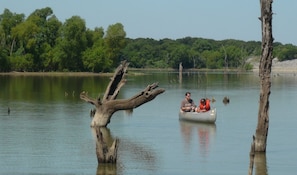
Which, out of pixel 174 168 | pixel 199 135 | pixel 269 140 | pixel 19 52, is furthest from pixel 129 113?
pixel 19 52

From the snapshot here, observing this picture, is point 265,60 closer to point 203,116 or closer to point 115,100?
point 115,100

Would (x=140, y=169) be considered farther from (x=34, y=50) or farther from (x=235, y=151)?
(x=34, y=50)

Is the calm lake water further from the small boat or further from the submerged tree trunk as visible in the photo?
the submerged tree trunk

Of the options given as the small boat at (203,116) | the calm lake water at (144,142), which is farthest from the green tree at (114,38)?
the small boat at (203,116)

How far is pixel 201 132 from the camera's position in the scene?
112 ft

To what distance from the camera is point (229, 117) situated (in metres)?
43.2

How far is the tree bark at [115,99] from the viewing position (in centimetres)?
3089

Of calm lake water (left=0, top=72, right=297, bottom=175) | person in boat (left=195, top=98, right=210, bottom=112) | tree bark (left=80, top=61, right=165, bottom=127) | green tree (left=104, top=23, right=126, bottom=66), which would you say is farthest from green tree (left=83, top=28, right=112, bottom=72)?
tree bark (left=80, top=61, right=165, bottom=127)

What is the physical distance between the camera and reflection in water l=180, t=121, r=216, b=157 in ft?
94.2

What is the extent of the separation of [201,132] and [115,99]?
5004 mm

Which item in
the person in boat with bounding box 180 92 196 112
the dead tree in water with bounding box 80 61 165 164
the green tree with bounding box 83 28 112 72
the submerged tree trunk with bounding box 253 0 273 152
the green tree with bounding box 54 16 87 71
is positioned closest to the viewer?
the submerged tree trunk with bounding box 253 0 273 152

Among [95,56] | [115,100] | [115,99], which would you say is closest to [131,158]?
[115,100]

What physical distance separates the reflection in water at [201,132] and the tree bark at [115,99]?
2.70 meters

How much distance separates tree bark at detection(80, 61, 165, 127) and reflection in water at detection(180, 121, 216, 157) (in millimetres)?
2699
